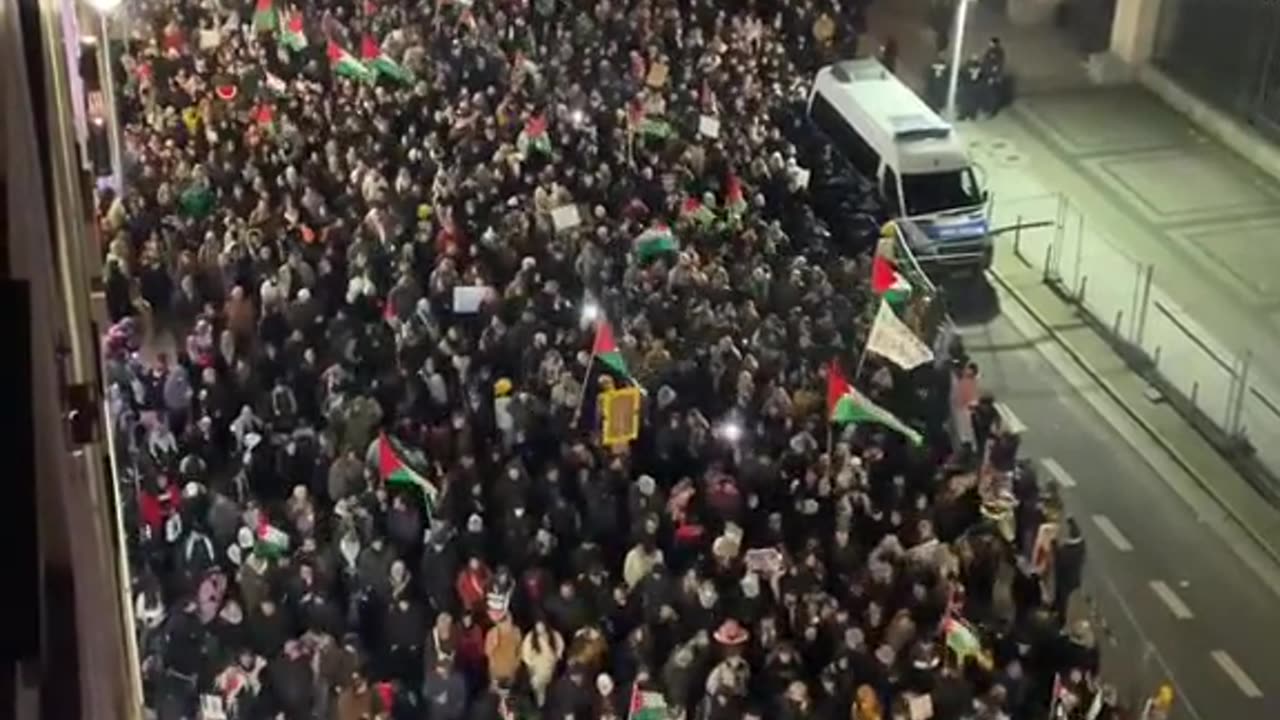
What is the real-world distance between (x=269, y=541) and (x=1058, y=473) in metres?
8.87

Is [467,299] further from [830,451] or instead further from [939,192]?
[939,192]

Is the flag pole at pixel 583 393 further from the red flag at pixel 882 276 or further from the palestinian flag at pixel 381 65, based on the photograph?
the palestinian flag at pixel 381 65

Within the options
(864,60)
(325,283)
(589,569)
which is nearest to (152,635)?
(589,569)

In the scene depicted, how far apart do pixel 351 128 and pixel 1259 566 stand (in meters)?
10.7

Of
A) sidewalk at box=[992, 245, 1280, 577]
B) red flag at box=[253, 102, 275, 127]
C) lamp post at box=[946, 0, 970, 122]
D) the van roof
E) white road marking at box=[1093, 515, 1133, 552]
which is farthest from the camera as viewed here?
lamp post at box=[946, 0, 970, 122]

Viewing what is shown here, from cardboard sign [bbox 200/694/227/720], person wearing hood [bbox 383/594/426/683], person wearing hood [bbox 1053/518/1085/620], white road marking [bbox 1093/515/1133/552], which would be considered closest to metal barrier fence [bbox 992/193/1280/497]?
white road marking [bbox 1093/515/1133/552]

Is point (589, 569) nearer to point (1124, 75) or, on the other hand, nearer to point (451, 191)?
point (451, 191)

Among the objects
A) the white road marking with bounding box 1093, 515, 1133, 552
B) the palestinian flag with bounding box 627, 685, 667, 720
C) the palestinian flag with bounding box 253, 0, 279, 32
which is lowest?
the white road marking with bounding box 1093, 515, 1133, 552

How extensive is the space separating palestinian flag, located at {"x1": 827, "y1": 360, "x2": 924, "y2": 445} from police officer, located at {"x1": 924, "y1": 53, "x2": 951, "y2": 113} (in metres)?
12.6

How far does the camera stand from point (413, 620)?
1424 cm

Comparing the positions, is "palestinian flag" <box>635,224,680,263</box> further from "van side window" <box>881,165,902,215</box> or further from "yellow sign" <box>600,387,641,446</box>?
"van side window" <box>881,165,902,215</box>

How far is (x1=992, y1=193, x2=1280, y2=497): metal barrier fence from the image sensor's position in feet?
69.5

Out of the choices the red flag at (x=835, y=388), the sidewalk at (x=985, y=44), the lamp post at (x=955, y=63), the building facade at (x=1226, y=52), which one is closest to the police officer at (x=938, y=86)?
the lamp post at (x=955, y=63)

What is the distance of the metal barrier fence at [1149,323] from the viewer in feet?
69.5
